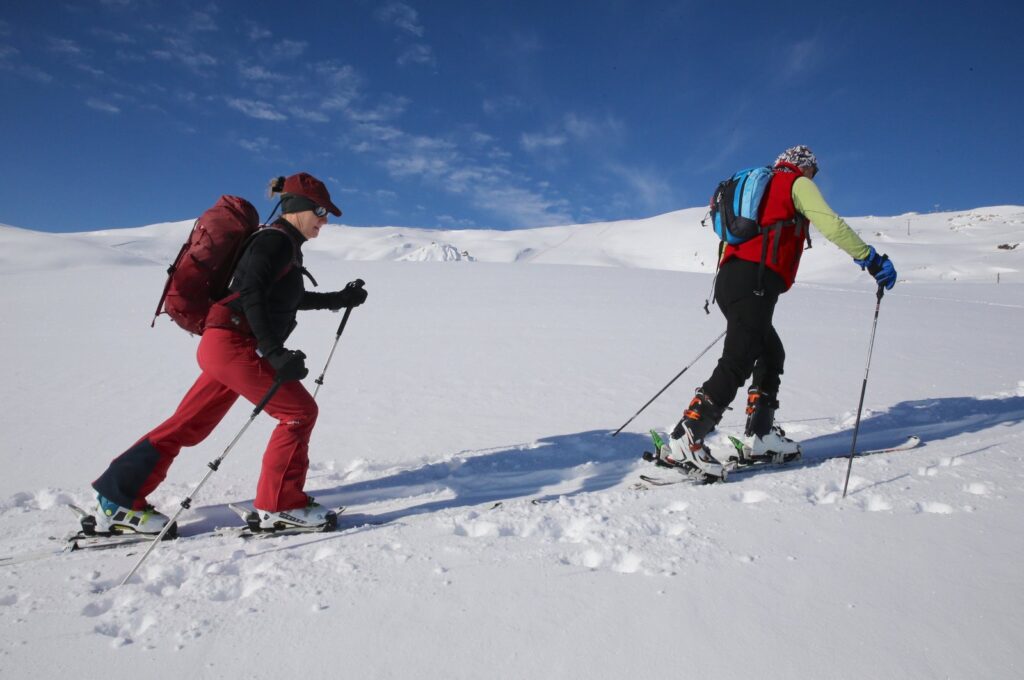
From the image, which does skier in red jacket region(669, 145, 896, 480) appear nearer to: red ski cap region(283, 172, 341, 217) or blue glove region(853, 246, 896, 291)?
blue glove region(853, 246, 896, 291)

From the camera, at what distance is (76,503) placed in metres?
3.31

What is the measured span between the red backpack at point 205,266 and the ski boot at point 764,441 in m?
3.40

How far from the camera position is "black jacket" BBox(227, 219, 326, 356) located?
263 cm

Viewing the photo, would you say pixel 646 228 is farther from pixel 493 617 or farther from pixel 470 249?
pixel 493 617

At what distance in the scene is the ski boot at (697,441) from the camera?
3.38m

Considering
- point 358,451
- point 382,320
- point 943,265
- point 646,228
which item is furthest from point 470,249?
point 358,451

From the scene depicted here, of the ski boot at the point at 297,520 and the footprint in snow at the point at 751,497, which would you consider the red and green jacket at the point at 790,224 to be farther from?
the ski boot at the point at 297,520

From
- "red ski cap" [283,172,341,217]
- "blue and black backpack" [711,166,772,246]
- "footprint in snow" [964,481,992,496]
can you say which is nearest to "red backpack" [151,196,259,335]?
"red ski cap" [283,172,341,217]

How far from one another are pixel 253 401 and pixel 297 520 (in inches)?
25.5

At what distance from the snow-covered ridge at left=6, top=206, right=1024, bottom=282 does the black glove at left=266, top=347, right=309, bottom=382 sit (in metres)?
26.3

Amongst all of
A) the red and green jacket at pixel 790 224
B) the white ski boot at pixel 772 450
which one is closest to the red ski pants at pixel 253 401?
the red and green jacket at pixel 790 224

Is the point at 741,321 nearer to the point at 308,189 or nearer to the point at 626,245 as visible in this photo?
the point at 308,189

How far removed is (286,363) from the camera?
8.74 ft

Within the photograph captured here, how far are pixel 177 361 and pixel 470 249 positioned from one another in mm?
74853
